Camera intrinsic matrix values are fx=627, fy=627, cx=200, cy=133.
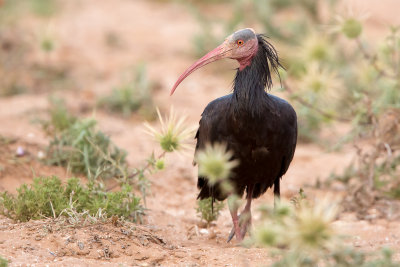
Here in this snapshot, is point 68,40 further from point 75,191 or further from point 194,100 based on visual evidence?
point 75,191

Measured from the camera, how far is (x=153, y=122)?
871 cm

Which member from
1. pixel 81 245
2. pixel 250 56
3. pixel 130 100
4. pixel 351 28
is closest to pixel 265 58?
pixel 250 56

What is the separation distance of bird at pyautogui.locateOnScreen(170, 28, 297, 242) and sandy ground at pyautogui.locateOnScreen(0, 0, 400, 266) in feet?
2.15

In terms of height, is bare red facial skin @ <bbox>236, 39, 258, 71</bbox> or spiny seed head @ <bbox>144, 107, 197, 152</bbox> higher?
bare red facial skin @ <bbox>236, 39, 258, 71</bbox>

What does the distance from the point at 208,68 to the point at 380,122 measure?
544cm

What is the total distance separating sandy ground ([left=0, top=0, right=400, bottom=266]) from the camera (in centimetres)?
429

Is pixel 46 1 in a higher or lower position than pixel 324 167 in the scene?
higher

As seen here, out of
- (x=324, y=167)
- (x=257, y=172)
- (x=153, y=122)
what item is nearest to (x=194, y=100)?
(x=153, y=122)

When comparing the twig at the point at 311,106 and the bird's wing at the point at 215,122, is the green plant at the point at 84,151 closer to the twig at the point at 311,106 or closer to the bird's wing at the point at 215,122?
the bird's wing at the point at 215,122

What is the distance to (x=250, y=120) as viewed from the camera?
4.67 metres

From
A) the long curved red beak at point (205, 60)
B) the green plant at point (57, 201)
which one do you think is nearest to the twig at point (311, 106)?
the long curved red beak at point (205, 60)

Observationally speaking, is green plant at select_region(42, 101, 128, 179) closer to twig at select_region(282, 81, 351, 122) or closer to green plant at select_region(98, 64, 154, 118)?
twig at select_region(282, 81, 351, 122)

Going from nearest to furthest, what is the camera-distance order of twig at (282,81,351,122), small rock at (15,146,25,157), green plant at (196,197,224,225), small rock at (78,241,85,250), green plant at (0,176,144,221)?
small rock at (78,241,85,250)
green plant at (0,176,144,221)
green plant at (196,197,224,225)
small rock at (15,146,25,157)
twig at (282,81,351,122)

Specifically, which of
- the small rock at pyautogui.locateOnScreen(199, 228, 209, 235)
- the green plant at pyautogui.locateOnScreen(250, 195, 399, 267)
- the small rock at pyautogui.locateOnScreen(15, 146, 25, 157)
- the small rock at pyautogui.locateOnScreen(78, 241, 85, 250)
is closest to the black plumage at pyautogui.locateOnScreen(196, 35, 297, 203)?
the small rock at pyautogui.locateOnScreen(199, 228, 209, 235)
